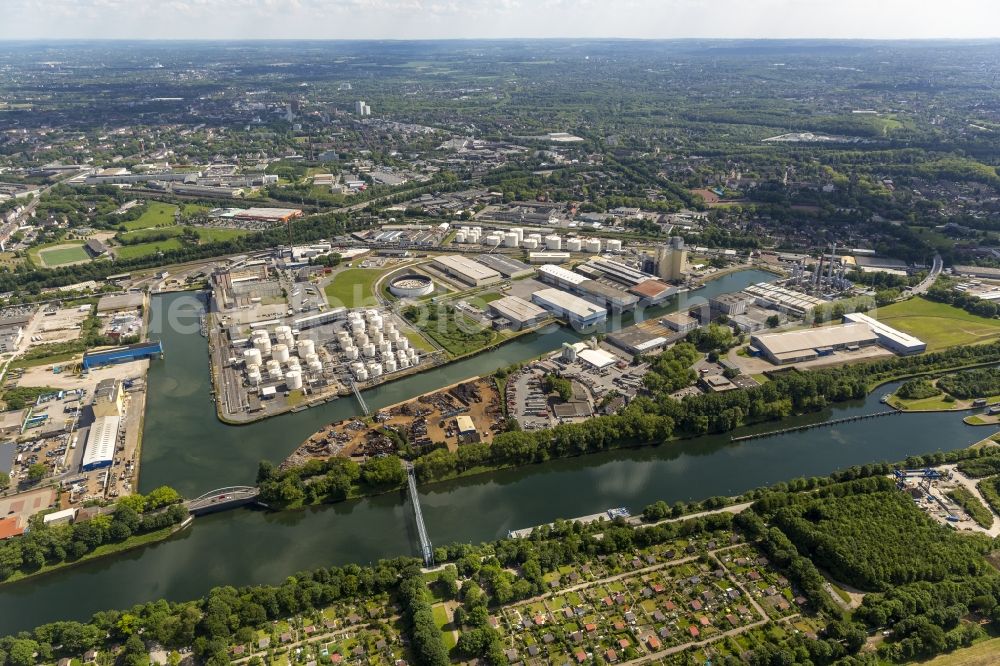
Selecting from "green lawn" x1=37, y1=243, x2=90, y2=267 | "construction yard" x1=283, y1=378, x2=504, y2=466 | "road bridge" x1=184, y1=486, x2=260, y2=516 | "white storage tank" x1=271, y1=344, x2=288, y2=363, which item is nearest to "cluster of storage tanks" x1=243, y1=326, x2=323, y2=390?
"white storage tank" x1=271, y1=344, x2=288, y2=363

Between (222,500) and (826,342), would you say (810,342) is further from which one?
(222,500)

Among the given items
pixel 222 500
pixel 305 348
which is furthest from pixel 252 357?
pixel 222 500

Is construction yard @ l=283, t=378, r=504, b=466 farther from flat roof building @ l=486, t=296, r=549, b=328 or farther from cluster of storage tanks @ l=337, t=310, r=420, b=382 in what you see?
flat roof building @ l=486, t=296, r=549, b=328

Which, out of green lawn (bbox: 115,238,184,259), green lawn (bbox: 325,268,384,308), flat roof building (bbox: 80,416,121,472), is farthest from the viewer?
green lawn (bbox: 115,238,184,259)

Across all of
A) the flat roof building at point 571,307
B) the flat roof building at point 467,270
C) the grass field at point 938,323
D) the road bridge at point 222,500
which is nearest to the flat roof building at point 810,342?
the grass field at point 938,323

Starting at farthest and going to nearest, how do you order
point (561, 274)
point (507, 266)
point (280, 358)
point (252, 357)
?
point (507, 266) → point (561, 274) → point (280, 358) → point (252, 357)

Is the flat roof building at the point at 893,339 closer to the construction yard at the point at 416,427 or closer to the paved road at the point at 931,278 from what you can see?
the paved road at the point at 931,278

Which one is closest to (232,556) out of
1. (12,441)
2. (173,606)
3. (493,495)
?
(173,606)
